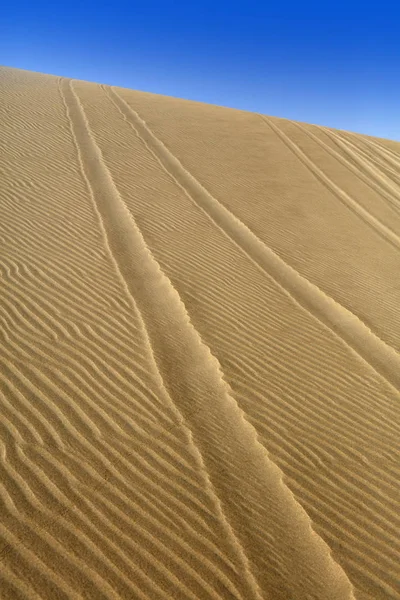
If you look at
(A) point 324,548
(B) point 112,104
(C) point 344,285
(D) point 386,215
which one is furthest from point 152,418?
(B) point 112,104

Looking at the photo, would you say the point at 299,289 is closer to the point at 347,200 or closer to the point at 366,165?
the point at 347,200

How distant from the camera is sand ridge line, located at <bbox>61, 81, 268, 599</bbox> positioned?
5.66 meters

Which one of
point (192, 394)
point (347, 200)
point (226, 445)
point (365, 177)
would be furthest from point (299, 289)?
point (365, 177)

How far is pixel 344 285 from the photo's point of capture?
27.1ft

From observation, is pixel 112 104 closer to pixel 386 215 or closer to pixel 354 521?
pixel 386 215

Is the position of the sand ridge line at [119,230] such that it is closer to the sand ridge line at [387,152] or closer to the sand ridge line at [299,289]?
the sand ridge line at [299,289]

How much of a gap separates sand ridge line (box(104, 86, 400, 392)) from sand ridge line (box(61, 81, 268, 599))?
1.84m

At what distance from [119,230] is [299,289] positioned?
350cm

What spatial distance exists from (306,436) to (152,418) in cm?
142

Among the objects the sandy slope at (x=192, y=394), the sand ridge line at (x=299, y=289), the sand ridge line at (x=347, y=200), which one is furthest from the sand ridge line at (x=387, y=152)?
the sand ridge line at (x=299, y=289)

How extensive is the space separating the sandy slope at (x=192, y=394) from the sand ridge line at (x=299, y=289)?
44 mm

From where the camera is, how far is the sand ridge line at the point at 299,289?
6191 mm

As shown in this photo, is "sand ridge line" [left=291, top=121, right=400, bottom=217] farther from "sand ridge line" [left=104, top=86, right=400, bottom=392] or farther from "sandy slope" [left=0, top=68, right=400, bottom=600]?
"sand ridge line" [left=104, top=86, right=400, bottom=392]

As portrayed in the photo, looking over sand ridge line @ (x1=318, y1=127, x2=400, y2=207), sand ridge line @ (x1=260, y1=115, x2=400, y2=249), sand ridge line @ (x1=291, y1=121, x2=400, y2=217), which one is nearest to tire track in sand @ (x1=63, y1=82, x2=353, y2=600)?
sand ridge line @ (x1=260, y1=115, x2=400, y2=249)
